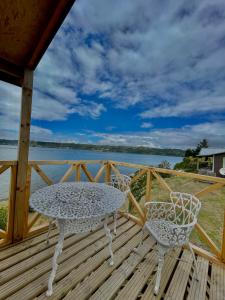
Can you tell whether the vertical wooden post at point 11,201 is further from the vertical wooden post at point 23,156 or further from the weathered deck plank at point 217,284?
the weathered deck plank at point 217,284

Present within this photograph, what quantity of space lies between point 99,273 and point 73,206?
0.84m

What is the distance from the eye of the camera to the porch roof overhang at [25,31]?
1438mm

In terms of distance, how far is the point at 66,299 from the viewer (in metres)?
1.43

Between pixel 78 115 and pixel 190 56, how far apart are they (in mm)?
13139

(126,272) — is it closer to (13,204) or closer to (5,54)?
(13,204)

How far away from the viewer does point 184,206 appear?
212cm

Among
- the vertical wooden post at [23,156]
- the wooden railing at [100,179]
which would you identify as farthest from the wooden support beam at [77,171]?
the vertical wooden post at [23,156]

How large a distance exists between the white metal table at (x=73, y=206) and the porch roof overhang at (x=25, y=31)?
156 centimetres

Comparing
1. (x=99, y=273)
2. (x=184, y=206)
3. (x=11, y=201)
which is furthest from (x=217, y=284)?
(x=11, y=201)

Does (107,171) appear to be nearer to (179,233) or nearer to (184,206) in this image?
(184,206)

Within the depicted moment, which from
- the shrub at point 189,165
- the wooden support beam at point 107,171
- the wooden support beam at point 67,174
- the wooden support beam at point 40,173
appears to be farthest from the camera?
the shrub at point 189,165

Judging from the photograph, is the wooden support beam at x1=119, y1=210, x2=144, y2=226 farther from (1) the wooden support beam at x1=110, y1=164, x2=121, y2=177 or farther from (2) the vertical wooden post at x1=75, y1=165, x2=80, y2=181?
(2) the vertical wooden post at x1=75, y1=165, x2=80, y2=181

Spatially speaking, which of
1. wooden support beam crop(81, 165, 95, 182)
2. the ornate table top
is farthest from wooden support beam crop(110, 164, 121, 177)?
the ornate table top

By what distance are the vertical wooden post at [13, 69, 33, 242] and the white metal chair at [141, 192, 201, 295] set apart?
5.60ft
